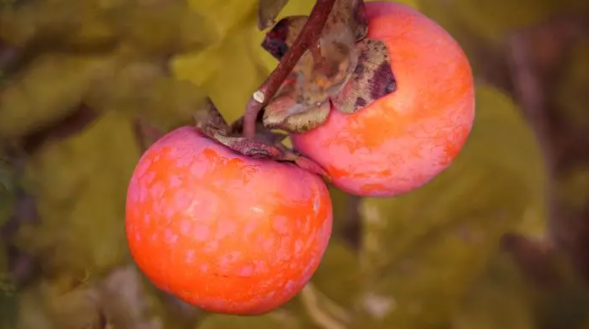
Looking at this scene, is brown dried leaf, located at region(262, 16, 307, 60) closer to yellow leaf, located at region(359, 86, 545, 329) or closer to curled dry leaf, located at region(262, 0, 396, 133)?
curled dry leaf, located at region(262, 0, 396, 133)

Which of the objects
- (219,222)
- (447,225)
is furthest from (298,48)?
(447,225)

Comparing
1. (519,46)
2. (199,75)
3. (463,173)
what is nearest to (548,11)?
(463,173)

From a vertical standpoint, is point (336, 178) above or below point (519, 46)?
above

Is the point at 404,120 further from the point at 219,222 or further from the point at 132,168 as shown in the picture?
the point at 132,168

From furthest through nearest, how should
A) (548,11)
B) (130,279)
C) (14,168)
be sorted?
(548,11) < (130,279) < (14,168)

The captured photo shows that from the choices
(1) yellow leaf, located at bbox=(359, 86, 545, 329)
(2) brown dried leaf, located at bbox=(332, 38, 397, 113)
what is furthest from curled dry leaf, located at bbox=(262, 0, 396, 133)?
(1) yellow leaf, located at bbox=(359, 86, 545, 329)

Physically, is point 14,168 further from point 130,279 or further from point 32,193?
point 130,279

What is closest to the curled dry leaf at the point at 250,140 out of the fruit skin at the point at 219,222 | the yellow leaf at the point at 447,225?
the fruit skin at the point at 219,222

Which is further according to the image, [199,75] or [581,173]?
[581,173]
